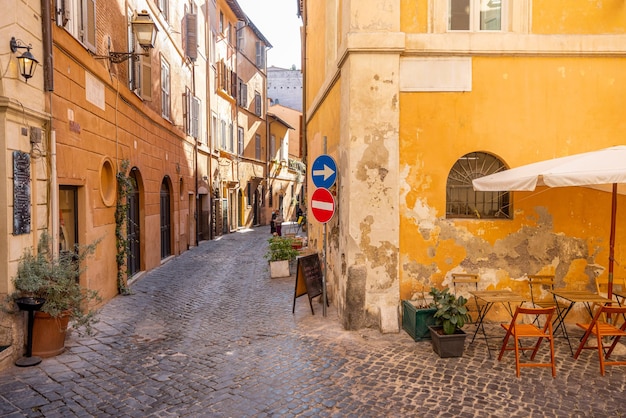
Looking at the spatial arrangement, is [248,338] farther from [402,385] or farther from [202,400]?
[402,385]

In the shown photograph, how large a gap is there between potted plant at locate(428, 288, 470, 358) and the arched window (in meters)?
1.67

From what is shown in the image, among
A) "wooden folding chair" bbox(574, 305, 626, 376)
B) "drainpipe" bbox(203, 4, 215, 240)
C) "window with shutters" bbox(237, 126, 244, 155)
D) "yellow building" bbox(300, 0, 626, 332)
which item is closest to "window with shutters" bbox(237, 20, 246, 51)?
"window with shutters" bbox(237, 126, 244, 155)

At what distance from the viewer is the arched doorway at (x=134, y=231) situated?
421 inches

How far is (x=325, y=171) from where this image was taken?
23.5ft

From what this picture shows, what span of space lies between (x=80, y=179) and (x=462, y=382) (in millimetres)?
6378

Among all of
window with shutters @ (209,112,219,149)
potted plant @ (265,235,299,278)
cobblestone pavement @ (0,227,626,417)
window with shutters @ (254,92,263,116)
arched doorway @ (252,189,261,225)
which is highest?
window with shutters @ (254,92,263,116)

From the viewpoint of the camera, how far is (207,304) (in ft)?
28.6

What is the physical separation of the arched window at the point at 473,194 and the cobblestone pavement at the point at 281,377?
5.66 feet

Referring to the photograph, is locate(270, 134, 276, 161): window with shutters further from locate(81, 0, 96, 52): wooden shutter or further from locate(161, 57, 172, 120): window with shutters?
locate(81, 0, 96, 52): wooden shutter

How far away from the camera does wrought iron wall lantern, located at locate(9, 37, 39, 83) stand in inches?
217

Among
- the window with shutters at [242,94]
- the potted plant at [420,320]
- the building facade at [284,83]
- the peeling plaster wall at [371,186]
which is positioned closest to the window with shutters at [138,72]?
the peeling plaster wall at [371,186]

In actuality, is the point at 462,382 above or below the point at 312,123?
below

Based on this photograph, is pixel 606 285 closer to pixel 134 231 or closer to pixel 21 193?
pixel 21 193

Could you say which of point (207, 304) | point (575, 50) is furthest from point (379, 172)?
point (207, 304)
